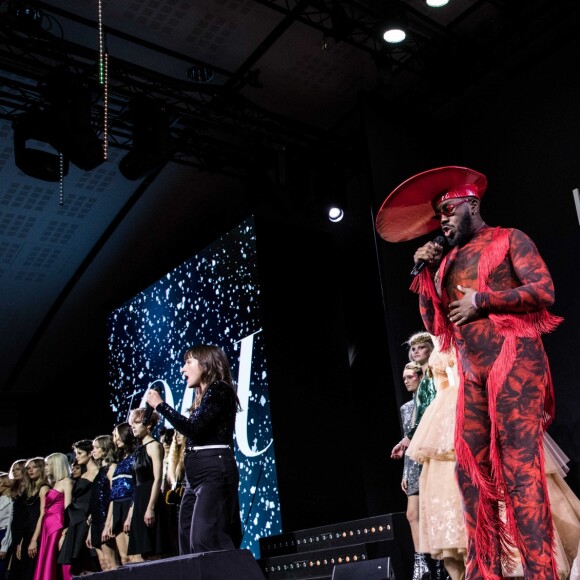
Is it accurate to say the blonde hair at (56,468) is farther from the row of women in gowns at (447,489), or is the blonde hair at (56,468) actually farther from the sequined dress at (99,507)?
the row of women in gowns at (447,489)

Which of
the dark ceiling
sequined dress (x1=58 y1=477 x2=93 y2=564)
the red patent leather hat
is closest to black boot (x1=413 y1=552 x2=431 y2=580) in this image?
the red patent leather hat

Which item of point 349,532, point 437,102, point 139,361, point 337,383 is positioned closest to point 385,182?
point 437,102

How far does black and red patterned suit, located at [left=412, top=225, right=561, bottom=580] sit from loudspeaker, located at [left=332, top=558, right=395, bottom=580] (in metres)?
1.02

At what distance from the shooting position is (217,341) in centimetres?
754

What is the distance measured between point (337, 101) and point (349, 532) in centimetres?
432

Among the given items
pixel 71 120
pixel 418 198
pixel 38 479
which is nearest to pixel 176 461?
pixel 38 479

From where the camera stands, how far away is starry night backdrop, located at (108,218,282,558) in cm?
668

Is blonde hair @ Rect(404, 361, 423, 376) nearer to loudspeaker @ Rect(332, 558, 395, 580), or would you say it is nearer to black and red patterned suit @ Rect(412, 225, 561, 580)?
loudspeaker @ Rect(332, 558, 395, 580)

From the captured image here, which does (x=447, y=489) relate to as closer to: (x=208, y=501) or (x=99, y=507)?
(x=208, y=501)

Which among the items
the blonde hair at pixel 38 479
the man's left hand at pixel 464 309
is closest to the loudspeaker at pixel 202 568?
the man's left hand at pixel 464 309

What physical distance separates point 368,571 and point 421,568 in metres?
1.28

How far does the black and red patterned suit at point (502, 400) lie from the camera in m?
1.90

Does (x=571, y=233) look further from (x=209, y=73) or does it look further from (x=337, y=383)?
(x=209, y=73)

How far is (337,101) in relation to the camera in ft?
23.5
